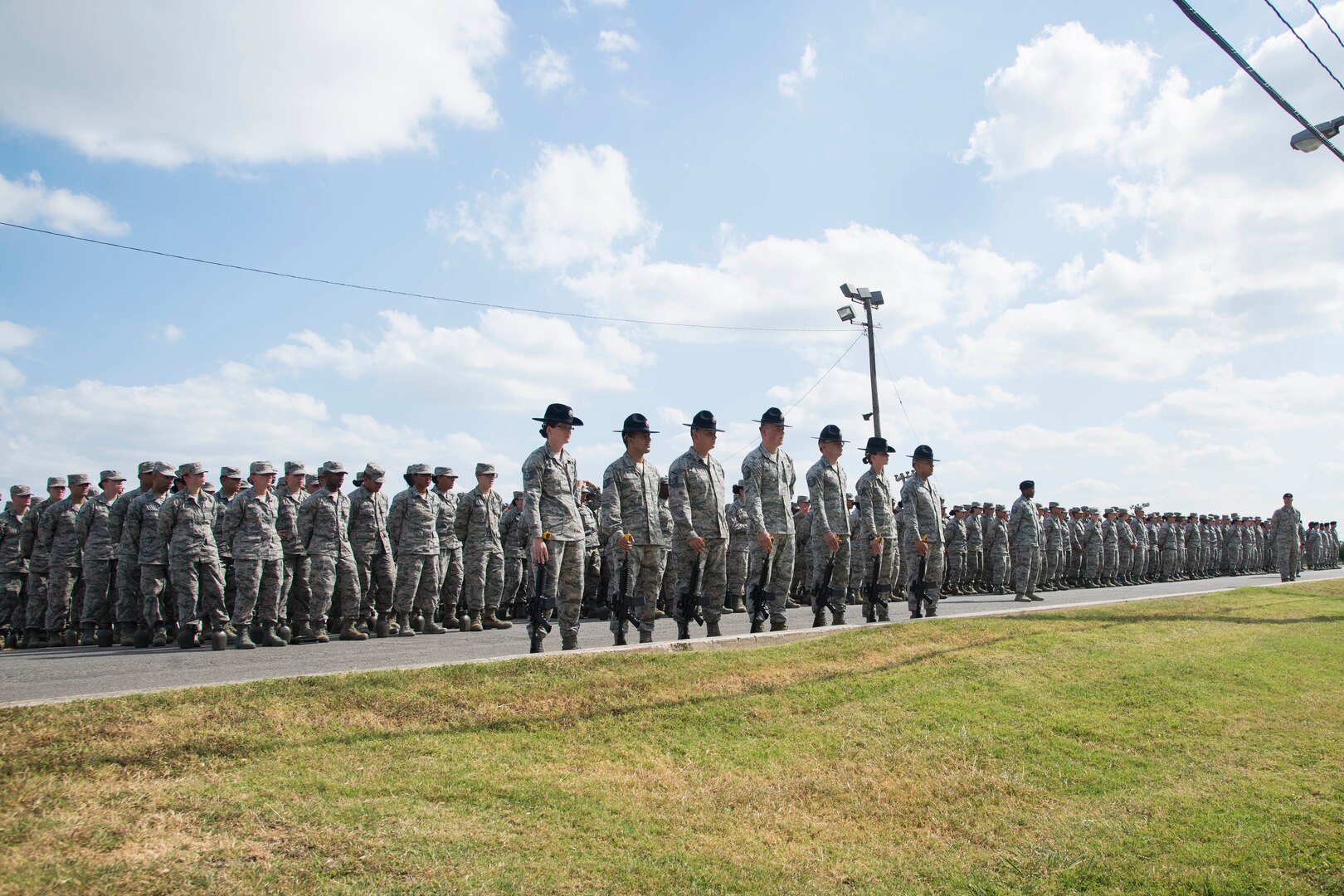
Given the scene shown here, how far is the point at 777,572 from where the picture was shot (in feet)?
32.2

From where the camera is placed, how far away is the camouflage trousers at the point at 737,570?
9.95m

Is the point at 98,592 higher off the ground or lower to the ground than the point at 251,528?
lower

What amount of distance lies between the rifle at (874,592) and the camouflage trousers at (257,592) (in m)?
7.11

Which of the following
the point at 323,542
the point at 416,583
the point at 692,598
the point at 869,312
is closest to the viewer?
the point at 692,598

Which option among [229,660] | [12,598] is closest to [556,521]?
[229,660]

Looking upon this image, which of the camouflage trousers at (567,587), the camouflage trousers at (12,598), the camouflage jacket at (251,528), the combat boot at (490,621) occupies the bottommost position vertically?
the combat boot at (490,621)

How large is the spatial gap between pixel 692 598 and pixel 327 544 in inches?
191

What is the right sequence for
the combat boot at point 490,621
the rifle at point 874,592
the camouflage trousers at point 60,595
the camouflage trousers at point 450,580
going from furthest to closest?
the combat boot at point 490,621 < the camouflage trousers at point 450,580 < the camouflage trousers at point 60,595 < the rifle at point 874,592

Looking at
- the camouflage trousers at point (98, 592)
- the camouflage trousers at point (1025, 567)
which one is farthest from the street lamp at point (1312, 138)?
the camouflage trousers at point (98, 592)

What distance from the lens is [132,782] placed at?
12.7ft

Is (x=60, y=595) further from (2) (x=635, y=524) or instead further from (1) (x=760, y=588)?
(1) (x=760, y=588)

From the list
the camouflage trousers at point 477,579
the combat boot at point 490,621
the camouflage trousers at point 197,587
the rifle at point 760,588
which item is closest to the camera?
the rifle at point 760,588

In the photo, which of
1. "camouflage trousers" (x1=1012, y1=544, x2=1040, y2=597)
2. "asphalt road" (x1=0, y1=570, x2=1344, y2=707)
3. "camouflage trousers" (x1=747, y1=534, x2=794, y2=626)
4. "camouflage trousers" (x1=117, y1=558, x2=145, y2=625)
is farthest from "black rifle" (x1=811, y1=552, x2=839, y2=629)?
"camouflage trousers" (x1=117, y1=558, x2=145, y2=625)

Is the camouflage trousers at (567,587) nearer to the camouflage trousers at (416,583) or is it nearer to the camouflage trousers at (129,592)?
the camouflage trousers at (416,583)
